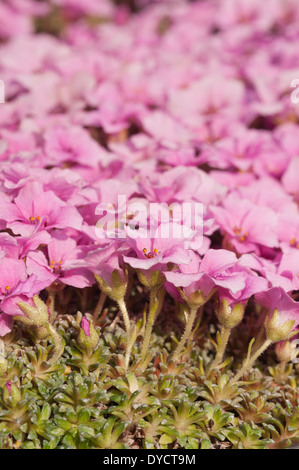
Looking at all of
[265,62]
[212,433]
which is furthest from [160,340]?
[265,62]

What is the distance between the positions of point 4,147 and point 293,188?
3.60ft

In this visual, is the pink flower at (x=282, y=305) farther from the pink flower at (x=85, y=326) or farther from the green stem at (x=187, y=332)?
the pink flower at (x=85, y=326)

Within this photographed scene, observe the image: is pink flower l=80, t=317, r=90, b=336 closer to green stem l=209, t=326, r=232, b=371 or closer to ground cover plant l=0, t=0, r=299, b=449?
ground cover plant l=0, t=0, r=299, b=449

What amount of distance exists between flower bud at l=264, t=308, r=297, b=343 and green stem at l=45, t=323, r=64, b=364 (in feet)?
1.86

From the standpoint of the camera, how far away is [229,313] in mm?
1364

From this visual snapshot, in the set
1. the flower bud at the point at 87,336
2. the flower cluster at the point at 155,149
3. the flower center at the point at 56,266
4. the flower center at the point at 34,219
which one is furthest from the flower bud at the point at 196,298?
the flower center at the point at 34,219

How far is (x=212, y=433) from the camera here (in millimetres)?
1365

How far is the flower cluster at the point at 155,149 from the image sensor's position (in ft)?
4.52

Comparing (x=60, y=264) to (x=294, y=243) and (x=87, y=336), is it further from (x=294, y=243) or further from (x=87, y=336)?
(x=294, y=243)

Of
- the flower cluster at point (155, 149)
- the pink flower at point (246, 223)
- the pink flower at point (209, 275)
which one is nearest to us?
the pink flower at point (209, 275)

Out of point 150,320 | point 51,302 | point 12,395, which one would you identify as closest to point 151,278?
point 150,320
